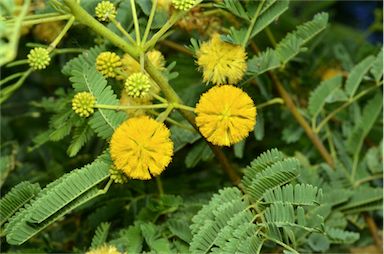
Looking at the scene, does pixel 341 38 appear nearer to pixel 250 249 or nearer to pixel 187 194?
pixel 187 194

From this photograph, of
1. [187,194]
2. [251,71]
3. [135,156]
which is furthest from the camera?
[187,194]

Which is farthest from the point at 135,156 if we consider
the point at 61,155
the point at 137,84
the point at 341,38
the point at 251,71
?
the point at 341,38

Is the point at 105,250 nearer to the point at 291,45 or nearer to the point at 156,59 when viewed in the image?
the point at 156,59

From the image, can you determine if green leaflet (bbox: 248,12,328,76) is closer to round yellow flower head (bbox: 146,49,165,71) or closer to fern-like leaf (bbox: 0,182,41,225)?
round yellow flower head (bbox: 146,49,165,71)

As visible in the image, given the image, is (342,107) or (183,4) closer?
(183,4)

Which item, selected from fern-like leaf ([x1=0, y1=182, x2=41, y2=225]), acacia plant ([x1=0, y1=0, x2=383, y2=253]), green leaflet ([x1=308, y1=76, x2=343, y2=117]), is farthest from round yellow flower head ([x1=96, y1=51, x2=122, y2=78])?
green leaflet ([x1=308, y1=76, x2=343, y2=117])

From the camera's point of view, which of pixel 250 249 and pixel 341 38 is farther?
pixel 341 38

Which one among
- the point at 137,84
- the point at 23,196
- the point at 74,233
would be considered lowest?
the point at 74,233

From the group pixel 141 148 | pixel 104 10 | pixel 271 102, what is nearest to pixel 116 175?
pixel 141 148
